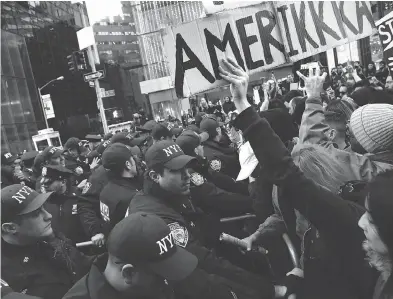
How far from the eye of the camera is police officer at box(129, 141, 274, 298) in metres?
2.75

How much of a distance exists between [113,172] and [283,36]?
231 centimetres

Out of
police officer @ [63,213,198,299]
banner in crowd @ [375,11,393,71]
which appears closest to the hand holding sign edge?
police officer @ [63,213,198,299]

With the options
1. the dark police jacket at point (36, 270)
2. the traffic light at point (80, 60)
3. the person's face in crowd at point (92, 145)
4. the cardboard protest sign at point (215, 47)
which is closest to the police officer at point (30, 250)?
the dark police jacket at point (36, 270)

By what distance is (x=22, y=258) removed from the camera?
2971mm

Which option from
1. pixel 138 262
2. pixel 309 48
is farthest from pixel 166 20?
pixel 138 262

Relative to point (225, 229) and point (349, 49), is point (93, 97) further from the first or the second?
point (225, 229)

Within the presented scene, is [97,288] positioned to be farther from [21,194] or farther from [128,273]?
[21,194]

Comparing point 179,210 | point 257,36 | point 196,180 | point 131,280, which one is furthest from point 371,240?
point 257,36

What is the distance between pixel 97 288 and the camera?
2.00 metres

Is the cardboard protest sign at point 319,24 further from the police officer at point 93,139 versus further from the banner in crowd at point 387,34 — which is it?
the police officer at point 93,139

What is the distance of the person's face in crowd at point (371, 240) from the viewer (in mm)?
1624

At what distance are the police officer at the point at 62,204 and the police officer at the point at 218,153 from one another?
1731mm

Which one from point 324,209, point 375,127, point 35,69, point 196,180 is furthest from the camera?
point 35,69

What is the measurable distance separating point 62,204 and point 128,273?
3.15 m
